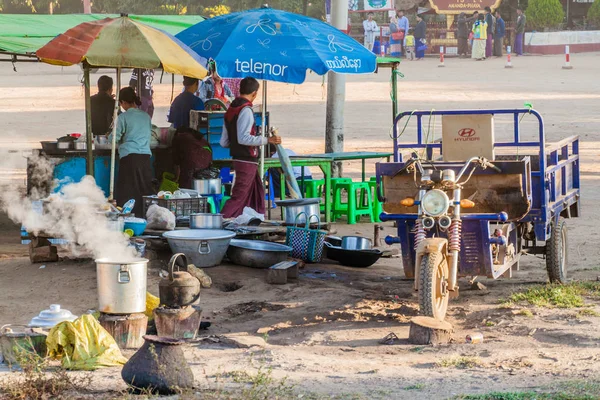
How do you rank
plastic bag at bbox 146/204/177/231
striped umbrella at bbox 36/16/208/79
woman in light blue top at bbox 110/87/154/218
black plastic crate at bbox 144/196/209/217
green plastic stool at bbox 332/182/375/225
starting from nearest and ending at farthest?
1. striped umbrella at bbox 36/16/208/79
2. plastic bag at bbox 146/204/177/231
3. black plastic crate at bbox 144/196/209/217
4. woman in light blue top at bbox 110/87/154/218
5. green plastic stool at bbox 332/182/375/225

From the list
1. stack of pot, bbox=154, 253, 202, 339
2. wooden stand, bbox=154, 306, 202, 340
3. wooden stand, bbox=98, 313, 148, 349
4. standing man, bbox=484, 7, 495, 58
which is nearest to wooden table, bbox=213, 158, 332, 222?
stack of pot, bbox=154, 253, 202, 339

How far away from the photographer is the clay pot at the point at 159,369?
17.9ft

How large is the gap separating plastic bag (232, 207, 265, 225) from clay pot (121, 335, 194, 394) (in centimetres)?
476

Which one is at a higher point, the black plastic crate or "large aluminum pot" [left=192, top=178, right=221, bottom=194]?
"large aluminum pot" [left=192, top=178, right=221, bottom=194]

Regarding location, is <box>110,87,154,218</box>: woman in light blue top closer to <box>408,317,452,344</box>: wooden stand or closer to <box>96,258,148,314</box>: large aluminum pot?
<box>96,258,148,314</box>: large aluminum pot

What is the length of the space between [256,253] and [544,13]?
123 ft

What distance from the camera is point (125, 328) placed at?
673cm

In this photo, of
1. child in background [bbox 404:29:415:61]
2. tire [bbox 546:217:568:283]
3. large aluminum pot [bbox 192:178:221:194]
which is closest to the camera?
tire [bbox 546:217:568:283]

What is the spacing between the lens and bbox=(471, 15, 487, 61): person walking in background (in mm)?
39625

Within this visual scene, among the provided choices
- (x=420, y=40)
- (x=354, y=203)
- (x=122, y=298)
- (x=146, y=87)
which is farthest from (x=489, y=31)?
(x=122, y=298)

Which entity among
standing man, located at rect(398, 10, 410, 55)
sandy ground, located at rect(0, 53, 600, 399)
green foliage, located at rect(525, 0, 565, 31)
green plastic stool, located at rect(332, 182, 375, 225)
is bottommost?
sandy ground, located at rect(0, 53, 600, 399)

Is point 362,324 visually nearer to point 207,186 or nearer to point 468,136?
point 468,136

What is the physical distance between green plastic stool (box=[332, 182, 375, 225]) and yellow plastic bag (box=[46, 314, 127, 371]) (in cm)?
649

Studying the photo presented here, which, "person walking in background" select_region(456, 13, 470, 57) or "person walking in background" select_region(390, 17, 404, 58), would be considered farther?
"person walking in background" select_region(390, 17, 404, 58)
